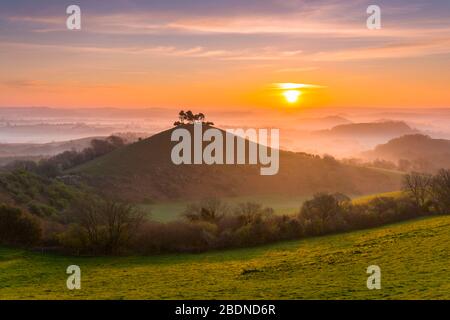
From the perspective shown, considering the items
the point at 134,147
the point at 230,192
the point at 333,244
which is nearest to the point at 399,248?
the point at 333,244

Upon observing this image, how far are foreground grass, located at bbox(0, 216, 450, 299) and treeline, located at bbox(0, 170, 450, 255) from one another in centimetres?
254

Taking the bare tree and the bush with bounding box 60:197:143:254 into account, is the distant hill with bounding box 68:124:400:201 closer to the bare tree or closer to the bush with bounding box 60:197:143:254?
the bare tree

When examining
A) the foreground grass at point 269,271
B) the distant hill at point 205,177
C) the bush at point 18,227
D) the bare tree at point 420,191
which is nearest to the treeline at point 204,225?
the bush at point 18,227

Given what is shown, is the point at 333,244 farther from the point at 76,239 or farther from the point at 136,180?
the point at 136,180

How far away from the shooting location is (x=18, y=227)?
55219mm

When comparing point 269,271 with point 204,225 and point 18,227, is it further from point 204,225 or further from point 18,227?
point 18,227

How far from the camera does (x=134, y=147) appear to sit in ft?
495

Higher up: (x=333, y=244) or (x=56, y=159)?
(x=56, y=159)

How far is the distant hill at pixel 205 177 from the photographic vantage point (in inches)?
4911

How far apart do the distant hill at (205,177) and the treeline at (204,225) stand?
52.8 meters

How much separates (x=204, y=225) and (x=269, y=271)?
18.9m

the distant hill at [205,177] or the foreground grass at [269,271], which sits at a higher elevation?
the distant hill at [205,177]

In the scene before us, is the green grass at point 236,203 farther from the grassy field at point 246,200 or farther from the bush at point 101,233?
the bush at point 101,233

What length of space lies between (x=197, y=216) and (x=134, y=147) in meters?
89.0
